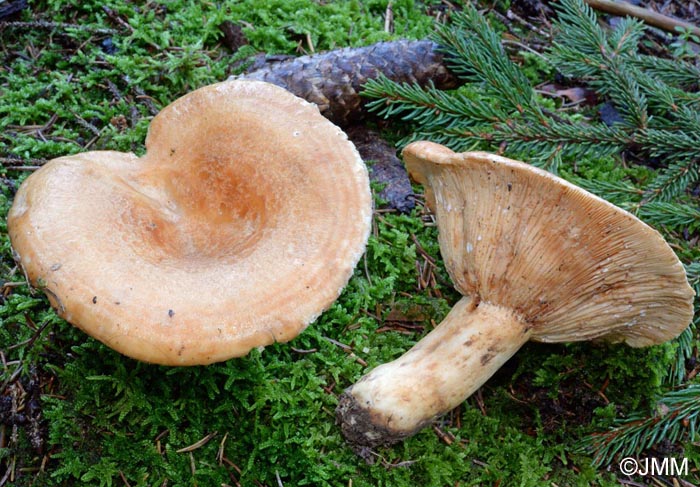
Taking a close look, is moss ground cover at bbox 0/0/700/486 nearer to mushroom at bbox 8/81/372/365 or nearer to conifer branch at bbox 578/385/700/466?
conifer branch at bbox 578/385/700/466

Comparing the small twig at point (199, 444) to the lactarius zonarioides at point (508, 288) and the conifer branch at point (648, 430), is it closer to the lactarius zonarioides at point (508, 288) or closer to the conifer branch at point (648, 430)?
the lactarius zonarioides at point (508, 288)

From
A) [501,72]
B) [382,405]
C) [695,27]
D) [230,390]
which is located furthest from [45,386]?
[695,27]

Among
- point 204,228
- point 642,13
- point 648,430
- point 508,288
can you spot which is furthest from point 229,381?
point 642,13

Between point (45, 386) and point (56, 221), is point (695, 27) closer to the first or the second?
point (56, 221)

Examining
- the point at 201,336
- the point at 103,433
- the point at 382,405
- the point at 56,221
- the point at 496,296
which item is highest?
the point at 56,221

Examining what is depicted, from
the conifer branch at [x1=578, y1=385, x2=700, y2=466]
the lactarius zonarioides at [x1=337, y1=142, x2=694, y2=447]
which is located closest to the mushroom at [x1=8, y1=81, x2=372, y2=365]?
the lactarius zonarioides at [x1=337, y1=142, x2=694, y2=447]
